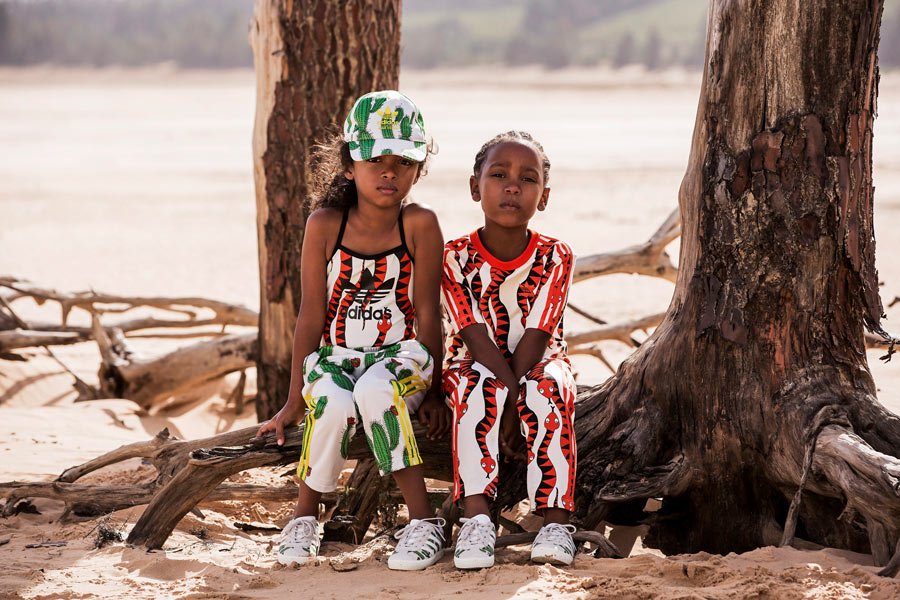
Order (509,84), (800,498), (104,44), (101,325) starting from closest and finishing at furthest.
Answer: (800,498)
(101,325)
(509,84)
(104,44)

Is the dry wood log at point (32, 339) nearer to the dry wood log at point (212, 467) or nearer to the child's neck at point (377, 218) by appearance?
the dry wood log at point (212, 467)

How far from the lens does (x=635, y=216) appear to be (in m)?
15.5

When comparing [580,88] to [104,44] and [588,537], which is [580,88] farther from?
[588,537]

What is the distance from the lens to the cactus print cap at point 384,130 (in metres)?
3.83

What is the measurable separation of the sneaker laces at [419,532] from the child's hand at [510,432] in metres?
0.33

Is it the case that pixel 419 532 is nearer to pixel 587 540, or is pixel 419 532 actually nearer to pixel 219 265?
pixel 587 540

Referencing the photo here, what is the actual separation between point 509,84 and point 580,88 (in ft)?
17.6

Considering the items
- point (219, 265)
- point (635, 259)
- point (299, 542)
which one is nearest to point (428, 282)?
point (299, 542)

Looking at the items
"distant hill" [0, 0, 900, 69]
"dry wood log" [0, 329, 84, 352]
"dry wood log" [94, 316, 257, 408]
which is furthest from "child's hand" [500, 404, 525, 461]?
"distant hill" [0, 0, 900, 69]

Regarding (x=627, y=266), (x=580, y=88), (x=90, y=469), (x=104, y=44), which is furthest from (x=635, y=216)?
(x=104, y=44)

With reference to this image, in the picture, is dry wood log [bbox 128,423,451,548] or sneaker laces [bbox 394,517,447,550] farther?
dry wood log [bbox 128,423,451,548]

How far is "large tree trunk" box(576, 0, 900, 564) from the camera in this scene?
140 inches

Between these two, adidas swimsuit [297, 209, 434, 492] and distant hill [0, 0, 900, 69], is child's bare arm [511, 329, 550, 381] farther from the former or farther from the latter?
distant hill [0, 0, 900, 69]

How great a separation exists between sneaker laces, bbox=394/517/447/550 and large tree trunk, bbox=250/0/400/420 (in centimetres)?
206
